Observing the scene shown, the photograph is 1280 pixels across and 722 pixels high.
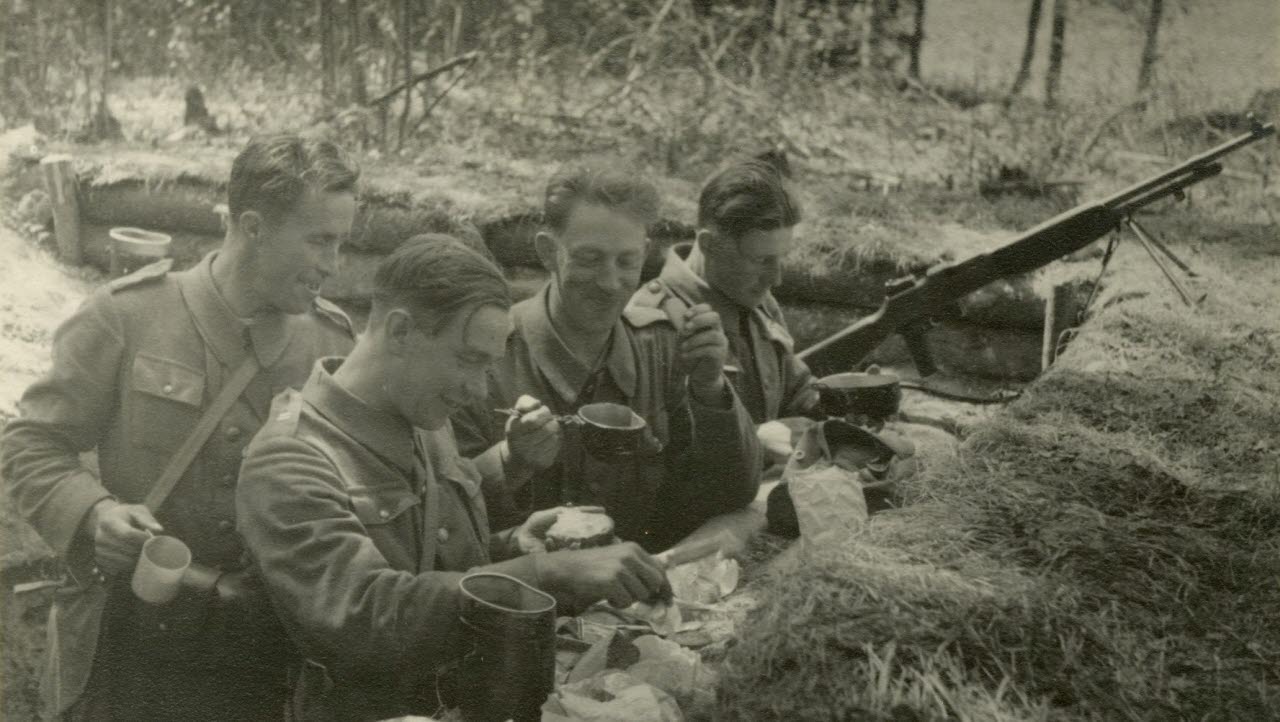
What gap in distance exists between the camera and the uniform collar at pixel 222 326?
137 inches

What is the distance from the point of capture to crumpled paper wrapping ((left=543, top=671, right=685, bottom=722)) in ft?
7.56

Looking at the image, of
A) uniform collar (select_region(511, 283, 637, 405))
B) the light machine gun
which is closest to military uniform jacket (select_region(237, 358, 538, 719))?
uniform collar (select_region(511, 283, 637, 405))

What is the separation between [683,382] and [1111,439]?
51.1 inches

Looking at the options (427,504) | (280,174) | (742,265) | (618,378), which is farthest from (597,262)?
(427,504)

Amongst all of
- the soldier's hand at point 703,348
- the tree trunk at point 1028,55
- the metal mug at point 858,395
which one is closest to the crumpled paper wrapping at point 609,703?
the soldier's hand at point 703,348

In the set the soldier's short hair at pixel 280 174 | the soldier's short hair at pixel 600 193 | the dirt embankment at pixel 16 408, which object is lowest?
the dirt embankment at pixel 16 408

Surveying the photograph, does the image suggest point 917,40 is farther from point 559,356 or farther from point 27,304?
point 559,356

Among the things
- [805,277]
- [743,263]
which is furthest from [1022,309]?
[743,263]

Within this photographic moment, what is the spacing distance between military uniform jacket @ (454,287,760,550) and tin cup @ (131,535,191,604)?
3.44ft

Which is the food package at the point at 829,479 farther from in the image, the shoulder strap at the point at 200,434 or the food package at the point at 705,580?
the shoulder strap at the point at 200,434

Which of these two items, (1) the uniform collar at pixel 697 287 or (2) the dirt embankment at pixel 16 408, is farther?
(1) the uniform collar at pixel 697 287

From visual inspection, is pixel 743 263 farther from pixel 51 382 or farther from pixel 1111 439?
pixel 51 382

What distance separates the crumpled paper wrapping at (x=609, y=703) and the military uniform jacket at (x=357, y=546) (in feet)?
0.73

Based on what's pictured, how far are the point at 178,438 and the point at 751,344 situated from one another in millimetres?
2311
